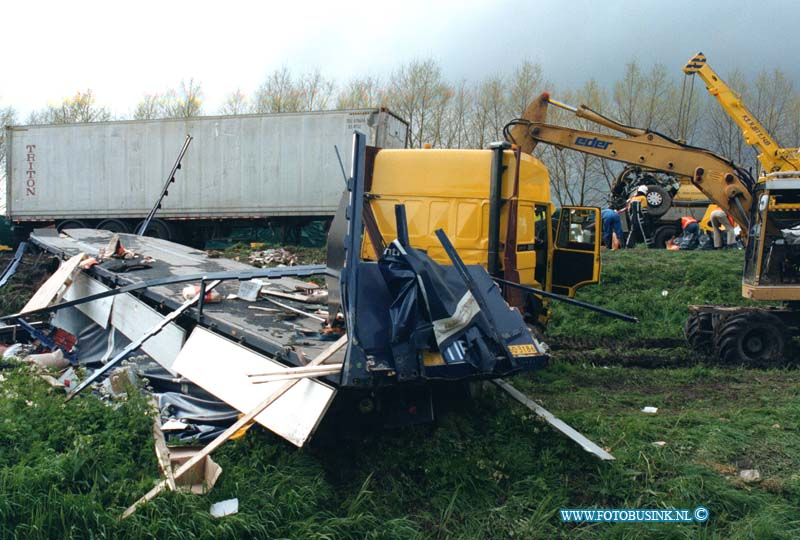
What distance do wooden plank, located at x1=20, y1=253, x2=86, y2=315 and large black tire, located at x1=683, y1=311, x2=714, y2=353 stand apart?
841cm

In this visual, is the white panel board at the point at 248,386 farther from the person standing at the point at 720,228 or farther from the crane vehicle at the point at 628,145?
the person standing at the point at 720,228

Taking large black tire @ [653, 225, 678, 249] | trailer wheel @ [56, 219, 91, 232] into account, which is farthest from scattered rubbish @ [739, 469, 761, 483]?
trailer wheel @ [56, 219, 91, 232]

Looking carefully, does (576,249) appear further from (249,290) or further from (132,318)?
(132,318)

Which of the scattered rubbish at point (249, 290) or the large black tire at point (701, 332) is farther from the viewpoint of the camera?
the large black tire at point (701, 332)

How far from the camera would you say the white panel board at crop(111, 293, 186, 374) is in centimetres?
673

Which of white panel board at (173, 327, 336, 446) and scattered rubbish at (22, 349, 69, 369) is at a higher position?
white panel board at (173, 327, 336, 446)

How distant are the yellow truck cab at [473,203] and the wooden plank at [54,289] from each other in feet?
12.0

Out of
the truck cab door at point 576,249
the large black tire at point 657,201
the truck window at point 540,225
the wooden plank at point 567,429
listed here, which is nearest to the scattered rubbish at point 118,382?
the wooden plank at point 567,429

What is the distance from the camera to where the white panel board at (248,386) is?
4430 millimetres

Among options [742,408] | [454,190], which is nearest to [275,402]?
[454,190]

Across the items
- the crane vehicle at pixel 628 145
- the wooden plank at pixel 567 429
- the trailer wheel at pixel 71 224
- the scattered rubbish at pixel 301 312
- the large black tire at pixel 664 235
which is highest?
the crane vehicle at pixel 628 145

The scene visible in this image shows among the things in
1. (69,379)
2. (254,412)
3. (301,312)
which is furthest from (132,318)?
(254,412)

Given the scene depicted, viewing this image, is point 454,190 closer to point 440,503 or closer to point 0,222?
point 440,503

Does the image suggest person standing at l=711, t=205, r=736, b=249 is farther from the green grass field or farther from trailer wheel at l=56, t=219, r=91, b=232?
trailer wheel at l=56, t=219, r=91, b=232
